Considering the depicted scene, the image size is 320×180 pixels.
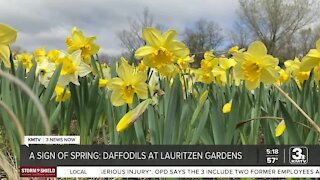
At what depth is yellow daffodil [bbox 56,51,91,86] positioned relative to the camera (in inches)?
57.2

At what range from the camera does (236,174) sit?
3.54ft

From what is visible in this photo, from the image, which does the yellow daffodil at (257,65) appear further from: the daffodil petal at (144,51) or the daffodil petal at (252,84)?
the daffodil petal at (144,51)

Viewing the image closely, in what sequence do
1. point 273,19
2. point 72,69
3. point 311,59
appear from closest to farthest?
point 311,59 < point 72,69 < point 273,19

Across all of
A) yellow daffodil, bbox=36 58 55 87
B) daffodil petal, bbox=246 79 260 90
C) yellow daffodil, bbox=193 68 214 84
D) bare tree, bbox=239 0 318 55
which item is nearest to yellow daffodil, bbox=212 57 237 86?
yellow daffodil, bbox=193 68 214 84

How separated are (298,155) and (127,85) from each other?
62 cm

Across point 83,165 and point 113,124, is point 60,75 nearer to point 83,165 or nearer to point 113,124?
point 113,124

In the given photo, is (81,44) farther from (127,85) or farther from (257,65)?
(257,65)

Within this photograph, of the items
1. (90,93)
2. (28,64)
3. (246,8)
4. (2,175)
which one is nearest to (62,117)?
(90,93)

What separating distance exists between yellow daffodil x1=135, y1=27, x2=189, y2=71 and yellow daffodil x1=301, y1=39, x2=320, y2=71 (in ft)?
1.47

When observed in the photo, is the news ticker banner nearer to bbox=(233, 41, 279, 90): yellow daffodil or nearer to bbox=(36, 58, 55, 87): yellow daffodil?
bbox=(233, 41, 279, 90): yellow daffodil

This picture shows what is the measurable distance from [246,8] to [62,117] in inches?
966

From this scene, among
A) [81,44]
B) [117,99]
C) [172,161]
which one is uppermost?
→ [81,44]

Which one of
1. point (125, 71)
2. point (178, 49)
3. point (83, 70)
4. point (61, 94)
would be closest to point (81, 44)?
point (83, 70)

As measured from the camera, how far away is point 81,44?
1552mm
